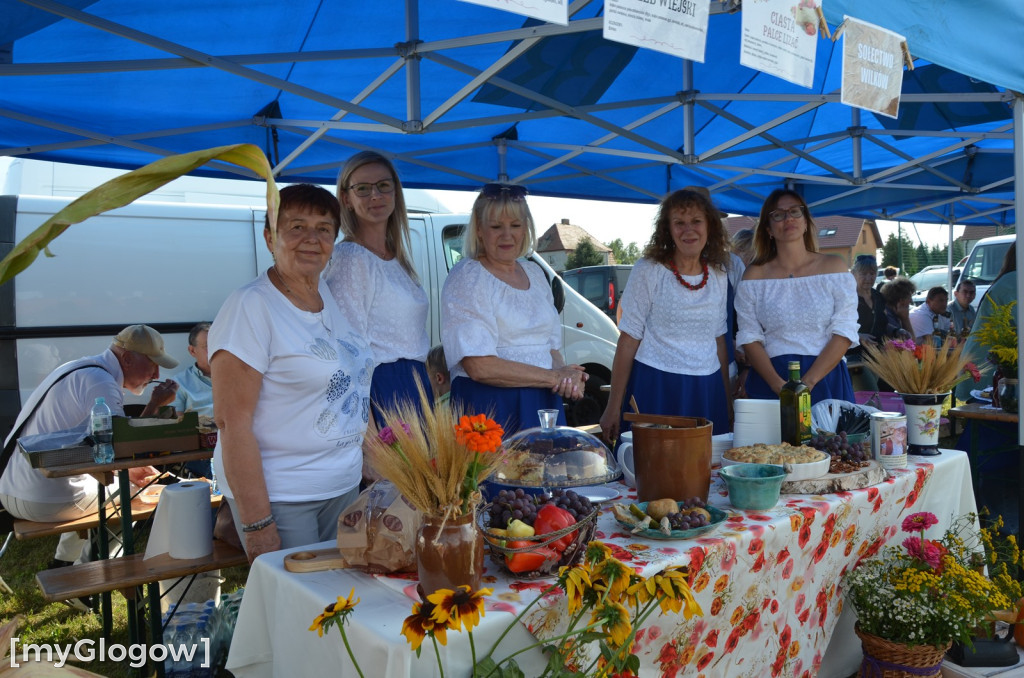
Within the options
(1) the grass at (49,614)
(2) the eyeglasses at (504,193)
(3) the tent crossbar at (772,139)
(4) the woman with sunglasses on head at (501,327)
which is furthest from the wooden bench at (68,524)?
(3) the tent crossbar at (772,139)

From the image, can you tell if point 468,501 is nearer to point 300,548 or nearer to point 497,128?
point 300,548

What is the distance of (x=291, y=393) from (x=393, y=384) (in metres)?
0.64

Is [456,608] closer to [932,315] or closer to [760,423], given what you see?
[760,423]

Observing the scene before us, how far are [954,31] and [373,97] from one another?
9.34 ft

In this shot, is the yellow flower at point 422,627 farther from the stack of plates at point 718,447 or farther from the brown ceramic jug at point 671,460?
the stack of plates at point 718,447

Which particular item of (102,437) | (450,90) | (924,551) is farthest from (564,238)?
(924,551)

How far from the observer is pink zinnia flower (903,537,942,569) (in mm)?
2161

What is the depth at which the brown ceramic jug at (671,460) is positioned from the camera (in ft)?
6.14

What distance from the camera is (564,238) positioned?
51031mm

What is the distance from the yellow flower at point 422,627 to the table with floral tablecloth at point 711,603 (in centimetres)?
15

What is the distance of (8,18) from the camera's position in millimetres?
2342

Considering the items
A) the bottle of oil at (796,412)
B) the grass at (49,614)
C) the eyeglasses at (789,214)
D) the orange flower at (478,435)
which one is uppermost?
the eyeglasses at (789,214)

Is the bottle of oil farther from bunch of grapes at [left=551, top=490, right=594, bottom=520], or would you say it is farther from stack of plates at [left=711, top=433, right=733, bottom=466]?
bunch of grapes at [left=551, top=490, right=594, bottom=520]

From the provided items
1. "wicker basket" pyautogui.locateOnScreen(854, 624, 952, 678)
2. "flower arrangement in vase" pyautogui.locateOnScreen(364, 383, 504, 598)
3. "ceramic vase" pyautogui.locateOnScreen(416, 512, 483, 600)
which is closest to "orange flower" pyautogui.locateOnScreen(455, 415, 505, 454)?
"flower arrangement in vase" pyautogui.locateOnScreen(364, 383, 504, 598)
